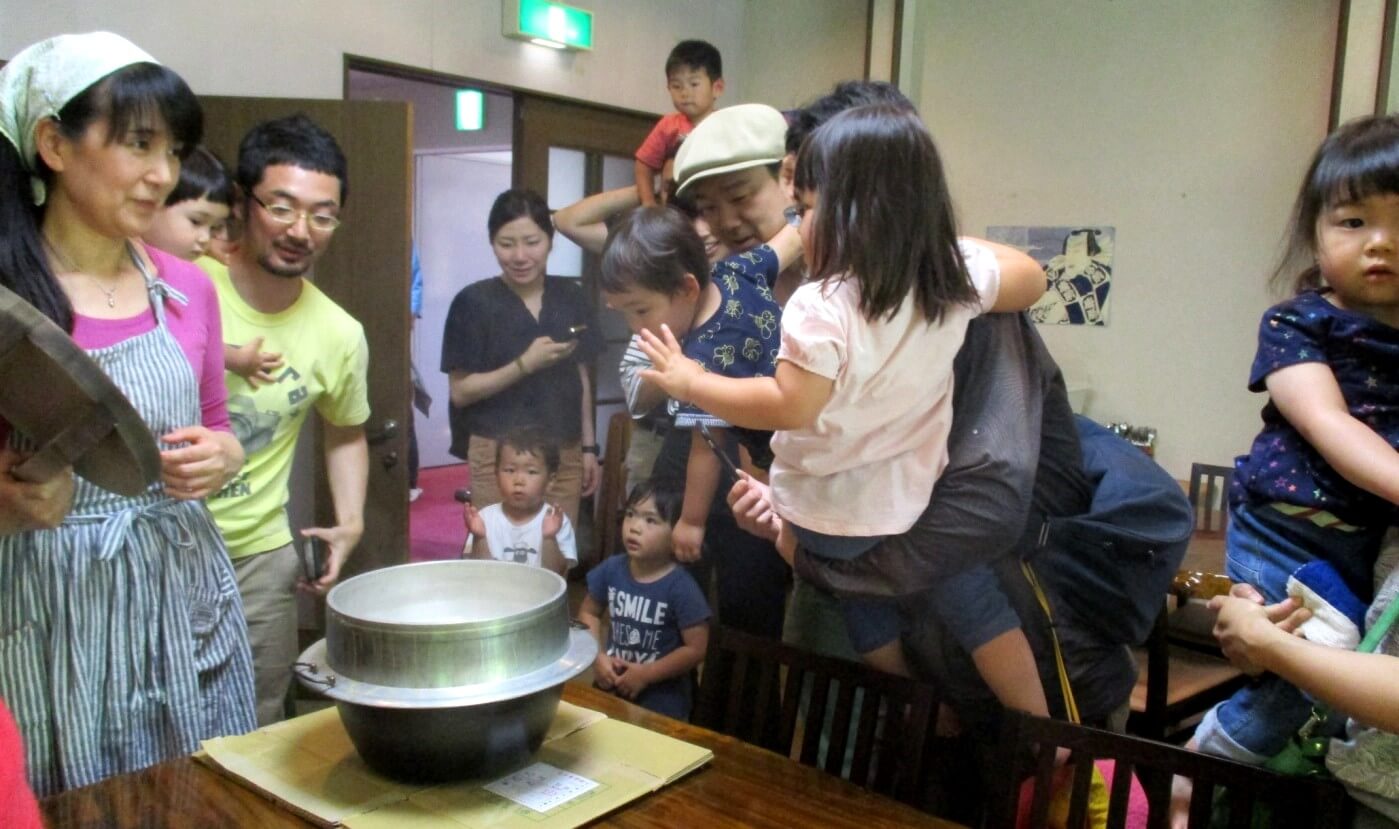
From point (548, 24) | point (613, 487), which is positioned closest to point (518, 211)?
point (613, 487)

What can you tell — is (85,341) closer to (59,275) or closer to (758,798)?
(59,275)

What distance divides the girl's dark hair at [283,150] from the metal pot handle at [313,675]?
51.6 inches

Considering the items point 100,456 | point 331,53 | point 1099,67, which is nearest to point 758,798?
point 100,456

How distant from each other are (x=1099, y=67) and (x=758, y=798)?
369cm

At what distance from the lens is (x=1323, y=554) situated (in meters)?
1.35

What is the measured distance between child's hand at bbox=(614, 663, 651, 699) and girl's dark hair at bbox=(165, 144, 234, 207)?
137cm

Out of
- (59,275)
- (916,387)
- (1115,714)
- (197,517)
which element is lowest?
(1115,714)

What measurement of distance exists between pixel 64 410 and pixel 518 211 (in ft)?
7.50

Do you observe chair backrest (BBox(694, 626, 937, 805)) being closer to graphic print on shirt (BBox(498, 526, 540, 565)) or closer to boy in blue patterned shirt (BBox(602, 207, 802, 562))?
boy in blue patterned shirt (BBox(602, 207, 802, 562))

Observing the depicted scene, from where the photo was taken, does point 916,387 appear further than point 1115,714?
No

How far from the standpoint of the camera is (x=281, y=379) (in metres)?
2.07

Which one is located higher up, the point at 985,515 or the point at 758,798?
the point at 985,515

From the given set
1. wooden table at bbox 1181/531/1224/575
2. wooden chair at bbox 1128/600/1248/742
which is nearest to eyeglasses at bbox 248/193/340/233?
wooden chair at bbox 1128/600/1248/742

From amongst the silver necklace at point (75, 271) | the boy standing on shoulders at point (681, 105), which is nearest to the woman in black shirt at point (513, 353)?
the boy standing on shoulders at point (681, 105)
